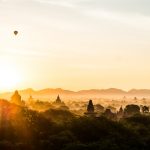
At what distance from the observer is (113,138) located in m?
72.8

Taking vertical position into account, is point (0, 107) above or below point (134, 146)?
above

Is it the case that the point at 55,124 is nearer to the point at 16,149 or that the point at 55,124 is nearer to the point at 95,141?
the point at 95,141

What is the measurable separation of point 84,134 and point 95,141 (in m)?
3.34

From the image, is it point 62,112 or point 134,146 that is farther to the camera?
point 62,112

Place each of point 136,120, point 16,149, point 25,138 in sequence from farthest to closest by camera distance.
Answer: point 136,120, point 25,138, point 16,149

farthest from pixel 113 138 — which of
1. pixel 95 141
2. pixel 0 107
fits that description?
pixel 0 107

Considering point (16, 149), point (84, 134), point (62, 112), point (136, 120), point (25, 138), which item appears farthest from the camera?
point (62, 112)

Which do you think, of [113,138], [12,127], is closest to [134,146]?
[113,138]

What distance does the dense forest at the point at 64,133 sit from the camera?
222 ft

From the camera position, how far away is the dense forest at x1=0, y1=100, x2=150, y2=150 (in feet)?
222

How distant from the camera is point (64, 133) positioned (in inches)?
2840

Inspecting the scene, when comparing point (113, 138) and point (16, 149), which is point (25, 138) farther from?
point (113, 138)

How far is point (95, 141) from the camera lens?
7319 centimetres

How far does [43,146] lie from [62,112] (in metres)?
39.9
